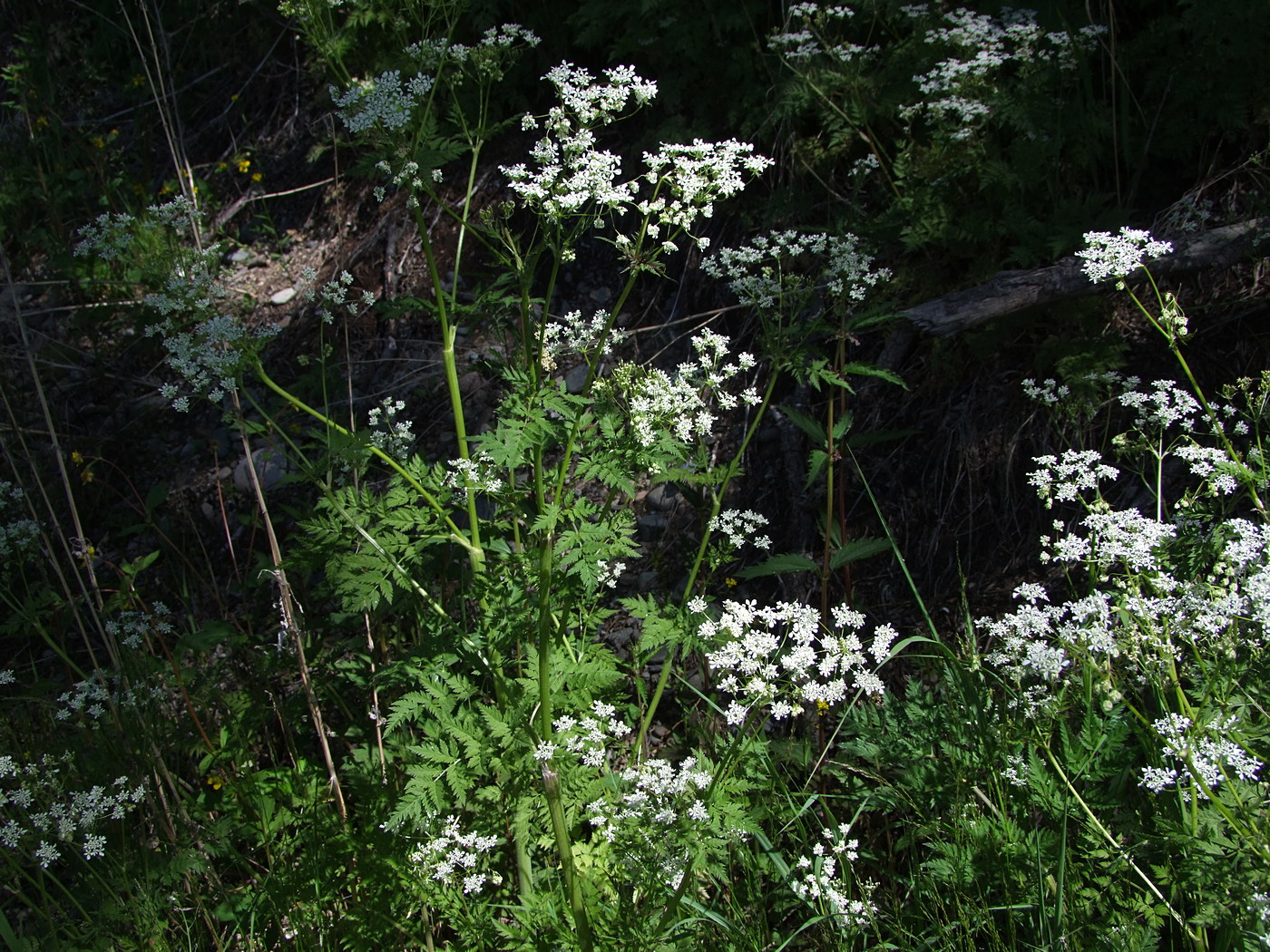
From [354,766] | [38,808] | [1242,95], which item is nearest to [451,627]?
[354,766]

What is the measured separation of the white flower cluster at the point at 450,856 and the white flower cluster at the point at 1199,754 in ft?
5.44

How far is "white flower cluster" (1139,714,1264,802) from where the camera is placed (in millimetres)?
1789

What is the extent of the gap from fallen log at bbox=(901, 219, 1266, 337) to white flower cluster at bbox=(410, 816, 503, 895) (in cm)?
242

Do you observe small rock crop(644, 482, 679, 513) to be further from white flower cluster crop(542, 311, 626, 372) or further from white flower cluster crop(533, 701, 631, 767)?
white flower cluster crop(533, 701, 631, 767)

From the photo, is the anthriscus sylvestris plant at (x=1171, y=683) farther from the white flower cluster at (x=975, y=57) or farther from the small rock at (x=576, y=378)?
the small rock at (x=576, y=378)

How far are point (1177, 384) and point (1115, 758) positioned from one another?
1925mm

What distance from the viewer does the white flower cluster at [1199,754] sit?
1789 millimetres

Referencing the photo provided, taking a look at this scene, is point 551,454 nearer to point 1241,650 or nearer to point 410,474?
point 410,474

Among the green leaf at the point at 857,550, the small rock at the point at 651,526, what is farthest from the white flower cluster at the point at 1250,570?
the small rock at the point at 651,526

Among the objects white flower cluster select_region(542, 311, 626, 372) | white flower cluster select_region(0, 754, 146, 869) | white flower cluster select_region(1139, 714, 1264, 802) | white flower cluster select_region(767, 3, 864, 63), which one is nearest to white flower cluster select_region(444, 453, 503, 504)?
white flower cluster select_region(542, 311, 626, 372)

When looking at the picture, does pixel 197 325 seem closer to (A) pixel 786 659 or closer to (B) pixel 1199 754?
(A) pixel 786 659

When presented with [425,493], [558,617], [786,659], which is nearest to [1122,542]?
[786,659]

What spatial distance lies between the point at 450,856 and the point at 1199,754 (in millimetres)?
1878

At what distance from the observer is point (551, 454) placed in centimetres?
445
